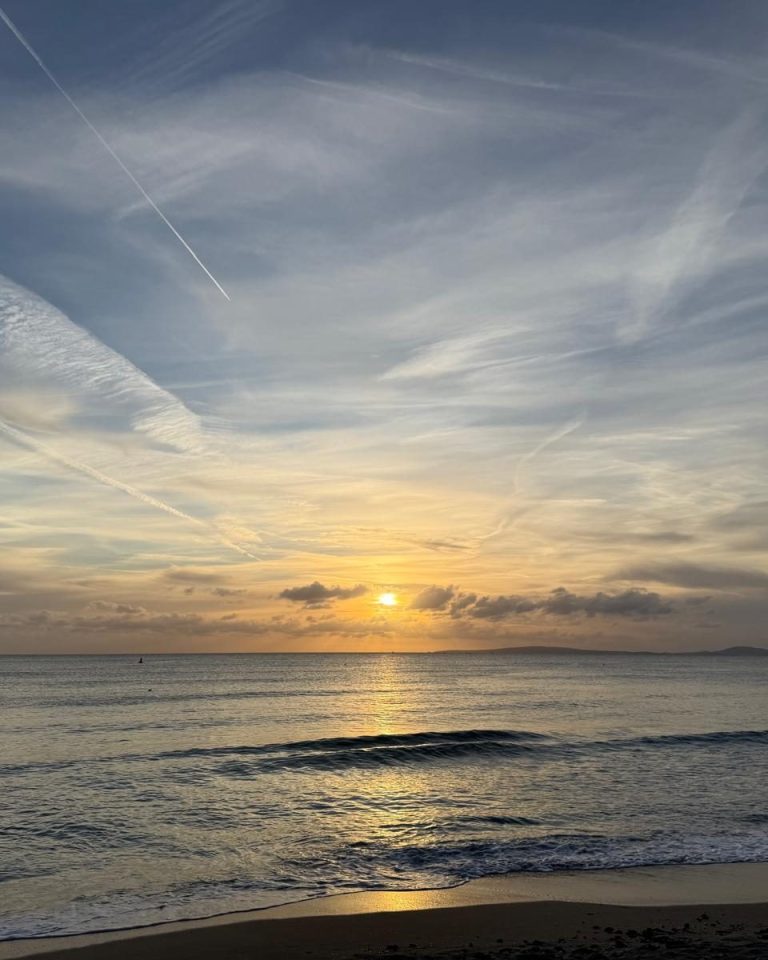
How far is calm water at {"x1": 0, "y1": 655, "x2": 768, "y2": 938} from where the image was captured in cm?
1795

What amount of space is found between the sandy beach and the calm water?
115 cm

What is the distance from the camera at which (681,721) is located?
60500 mm

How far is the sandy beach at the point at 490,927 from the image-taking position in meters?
13.0

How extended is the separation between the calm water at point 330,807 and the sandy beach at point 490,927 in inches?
45.1

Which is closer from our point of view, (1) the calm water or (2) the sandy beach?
(2) the sandy beach

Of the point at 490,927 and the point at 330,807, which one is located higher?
the point at 490,927

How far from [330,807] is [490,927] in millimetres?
13651

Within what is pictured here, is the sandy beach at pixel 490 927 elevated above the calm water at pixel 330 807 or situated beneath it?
elevated above

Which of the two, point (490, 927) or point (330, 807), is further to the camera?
point (330, 807)

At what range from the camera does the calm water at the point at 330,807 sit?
58.9ft

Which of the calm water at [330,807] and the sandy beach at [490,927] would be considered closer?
the sandy beach at [490,927]

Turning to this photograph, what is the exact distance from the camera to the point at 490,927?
14.4 m

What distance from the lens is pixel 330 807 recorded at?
2709cm

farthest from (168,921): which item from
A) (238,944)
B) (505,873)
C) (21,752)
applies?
(21,752)
